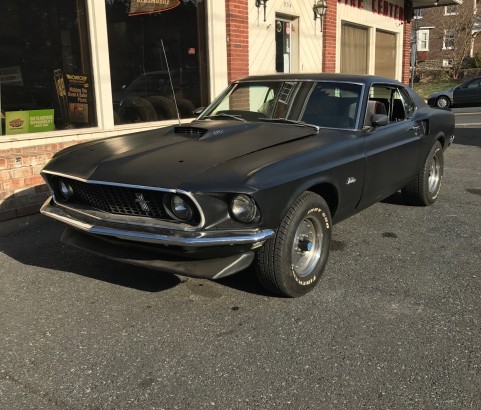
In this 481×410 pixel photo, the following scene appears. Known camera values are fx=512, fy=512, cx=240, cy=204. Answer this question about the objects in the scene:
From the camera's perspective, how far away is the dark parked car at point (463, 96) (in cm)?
2244

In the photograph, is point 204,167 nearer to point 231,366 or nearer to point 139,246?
point 139,246

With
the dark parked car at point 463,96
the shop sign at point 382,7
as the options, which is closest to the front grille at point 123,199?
the shop sign at point 382,7

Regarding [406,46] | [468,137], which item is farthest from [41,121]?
[406,46]

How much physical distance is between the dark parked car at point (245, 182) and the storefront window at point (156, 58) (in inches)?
97.1

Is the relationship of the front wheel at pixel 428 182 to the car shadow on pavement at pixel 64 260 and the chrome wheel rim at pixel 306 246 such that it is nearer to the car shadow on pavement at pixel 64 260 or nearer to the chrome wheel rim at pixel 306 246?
the chrome wheel rim at pixel 306 246

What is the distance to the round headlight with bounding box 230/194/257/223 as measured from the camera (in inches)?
119

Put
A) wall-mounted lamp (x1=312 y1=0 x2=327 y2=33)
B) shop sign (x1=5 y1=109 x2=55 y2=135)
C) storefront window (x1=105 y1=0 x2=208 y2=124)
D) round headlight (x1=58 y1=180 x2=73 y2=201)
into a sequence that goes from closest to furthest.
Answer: round headlight (x1=58 y1=180 x2=73 y2=201)
shop sign (x1=5 y1=109 x2=55 y2=135)
storefront window (x1=105 y1=0 x2=208 y2=124)
wall-mounted lamp (x1=312 y1=0 x2=327 y2=33)

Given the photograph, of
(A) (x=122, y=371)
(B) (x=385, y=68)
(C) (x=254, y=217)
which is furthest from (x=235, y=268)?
(B) (x=385, y=68)

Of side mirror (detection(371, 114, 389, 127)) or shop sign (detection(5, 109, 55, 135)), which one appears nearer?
side mirror (detection(371, 114, 389, 127))

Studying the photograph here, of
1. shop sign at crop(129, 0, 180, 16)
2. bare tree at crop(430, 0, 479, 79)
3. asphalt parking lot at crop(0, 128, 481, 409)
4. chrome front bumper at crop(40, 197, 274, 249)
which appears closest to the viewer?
asphalt parking lot at crop(0, 128, 481, 409)

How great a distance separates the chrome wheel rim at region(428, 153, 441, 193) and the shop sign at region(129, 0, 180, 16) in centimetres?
431

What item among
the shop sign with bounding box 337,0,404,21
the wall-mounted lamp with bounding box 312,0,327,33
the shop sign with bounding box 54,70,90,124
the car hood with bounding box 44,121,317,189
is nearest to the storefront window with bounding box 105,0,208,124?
the shop sign with bounding box 54,70,90,124

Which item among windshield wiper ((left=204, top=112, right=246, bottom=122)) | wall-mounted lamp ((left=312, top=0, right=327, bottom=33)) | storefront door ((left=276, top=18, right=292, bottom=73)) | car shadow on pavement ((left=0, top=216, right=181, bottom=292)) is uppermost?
wall-mounted lamp ((left=312, top=0, right=327, bottom=33))

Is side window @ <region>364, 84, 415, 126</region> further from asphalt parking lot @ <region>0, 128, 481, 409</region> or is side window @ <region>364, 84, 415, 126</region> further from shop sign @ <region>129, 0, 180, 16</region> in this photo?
shop sign @ <region>129, 0, 180, 16</region>
